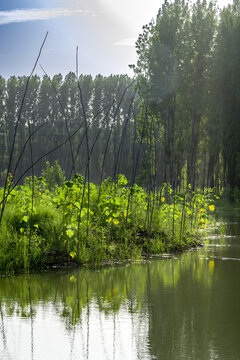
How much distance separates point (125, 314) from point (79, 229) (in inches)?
103

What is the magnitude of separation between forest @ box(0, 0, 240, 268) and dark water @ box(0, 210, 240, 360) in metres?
0.86

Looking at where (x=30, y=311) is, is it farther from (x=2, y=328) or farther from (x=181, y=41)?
(x=181, y=41)

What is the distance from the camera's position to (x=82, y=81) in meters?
55.0

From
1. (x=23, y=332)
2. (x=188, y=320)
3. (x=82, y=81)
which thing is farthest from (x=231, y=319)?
(x=82, y=81)

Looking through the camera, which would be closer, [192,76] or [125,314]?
[125,314]

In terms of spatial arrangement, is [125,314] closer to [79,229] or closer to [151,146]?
[79,229]

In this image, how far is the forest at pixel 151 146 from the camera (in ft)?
24.3

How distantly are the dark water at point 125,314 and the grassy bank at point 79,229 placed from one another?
15.7 inches

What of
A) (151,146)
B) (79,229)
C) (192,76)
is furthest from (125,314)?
(192,76)

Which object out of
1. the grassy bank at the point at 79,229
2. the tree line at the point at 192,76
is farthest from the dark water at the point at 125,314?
the tree line at the point at 192,76

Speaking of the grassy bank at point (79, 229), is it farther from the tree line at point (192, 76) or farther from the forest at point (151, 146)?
the tree line at point (192, 76)

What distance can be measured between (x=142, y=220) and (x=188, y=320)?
4.38 meters

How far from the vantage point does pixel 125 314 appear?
476cm

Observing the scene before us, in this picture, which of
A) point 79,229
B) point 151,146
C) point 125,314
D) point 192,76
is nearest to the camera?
point 125,314
